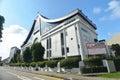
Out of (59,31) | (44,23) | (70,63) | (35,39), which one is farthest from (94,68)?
(35,39)

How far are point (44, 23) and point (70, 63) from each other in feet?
200

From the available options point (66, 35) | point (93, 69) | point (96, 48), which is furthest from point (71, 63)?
point (66, 35)

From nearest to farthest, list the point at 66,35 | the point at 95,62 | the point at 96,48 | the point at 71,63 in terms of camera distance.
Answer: the point at 95,62, the point at 71,63, the point at 96,48, the point at 66,35

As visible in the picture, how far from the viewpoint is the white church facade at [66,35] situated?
2372 inches

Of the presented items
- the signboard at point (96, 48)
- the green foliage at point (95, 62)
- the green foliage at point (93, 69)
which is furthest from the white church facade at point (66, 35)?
the green foliage at point (93, 69)

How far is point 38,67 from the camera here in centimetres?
4862

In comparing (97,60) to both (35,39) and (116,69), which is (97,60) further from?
(35,39)

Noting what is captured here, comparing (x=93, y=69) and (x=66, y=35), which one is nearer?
(x=93, y=69)

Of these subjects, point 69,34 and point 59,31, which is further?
point 59,31

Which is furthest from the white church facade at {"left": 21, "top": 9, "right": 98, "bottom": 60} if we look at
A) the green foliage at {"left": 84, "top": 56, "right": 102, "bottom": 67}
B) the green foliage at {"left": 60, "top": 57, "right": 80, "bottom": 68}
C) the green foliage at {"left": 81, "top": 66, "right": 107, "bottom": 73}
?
the green foliage at {"left": 81, "top": 66, "right": 107, "bottom": 73}

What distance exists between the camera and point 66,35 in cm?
6631

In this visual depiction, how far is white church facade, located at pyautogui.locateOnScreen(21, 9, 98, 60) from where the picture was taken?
198 ft

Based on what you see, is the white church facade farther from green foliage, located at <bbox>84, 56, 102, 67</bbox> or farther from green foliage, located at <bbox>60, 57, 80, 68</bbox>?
green foliage, located at <bbox>84, 56, 102, 67</bbox>

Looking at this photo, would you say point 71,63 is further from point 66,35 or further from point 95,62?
point 66,35
